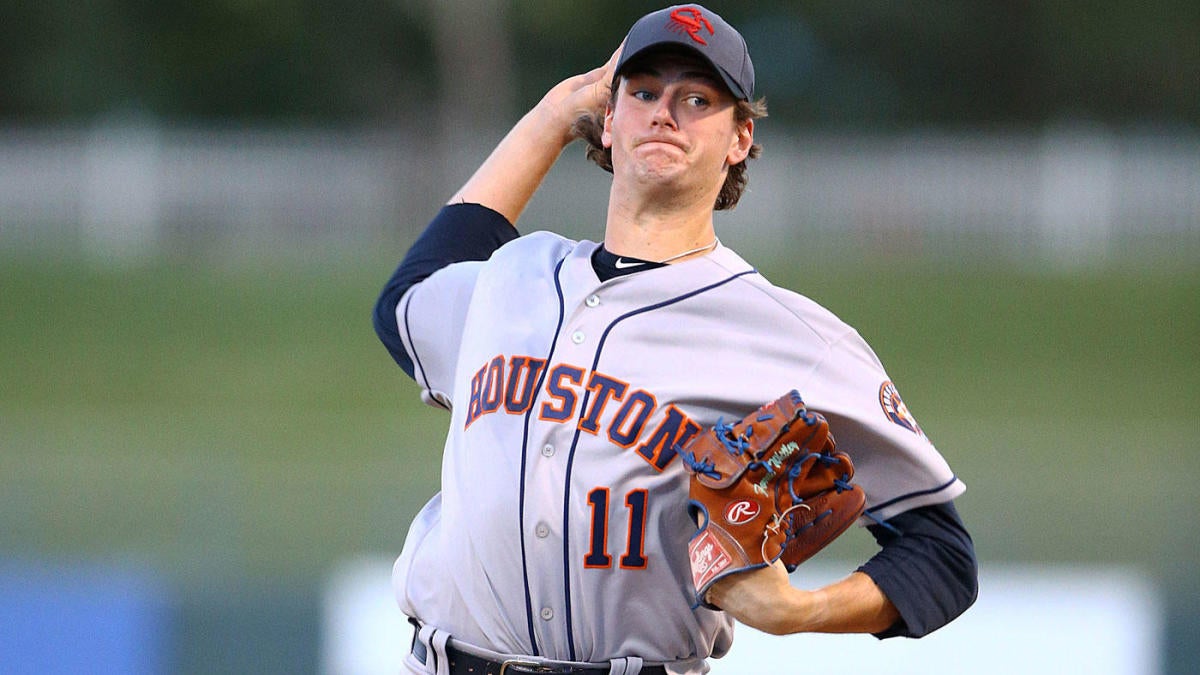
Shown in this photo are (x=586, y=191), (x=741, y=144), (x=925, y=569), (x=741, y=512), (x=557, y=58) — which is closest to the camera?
(x=741, y=512)

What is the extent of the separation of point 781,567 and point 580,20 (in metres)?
15.3

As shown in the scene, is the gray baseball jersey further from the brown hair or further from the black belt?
the brown hair

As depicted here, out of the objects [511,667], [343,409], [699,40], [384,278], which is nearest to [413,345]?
[511,667]

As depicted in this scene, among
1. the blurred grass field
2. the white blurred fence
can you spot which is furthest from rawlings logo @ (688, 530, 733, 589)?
the white blurred fence

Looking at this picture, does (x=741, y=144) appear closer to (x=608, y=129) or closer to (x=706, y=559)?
(x=608, y=129)

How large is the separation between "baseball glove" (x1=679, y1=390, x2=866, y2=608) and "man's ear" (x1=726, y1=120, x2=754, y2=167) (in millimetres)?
444

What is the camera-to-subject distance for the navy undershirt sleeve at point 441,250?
2574 millimetres

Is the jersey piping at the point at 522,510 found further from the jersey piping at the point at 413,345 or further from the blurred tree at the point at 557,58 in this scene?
the blurred tree at the point at 557,58

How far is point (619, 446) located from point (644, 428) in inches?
1.7

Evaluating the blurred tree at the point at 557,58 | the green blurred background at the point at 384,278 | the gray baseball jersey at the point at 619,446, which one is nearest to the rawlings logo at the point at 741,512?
the gray baseball jersey at the point at 619,446

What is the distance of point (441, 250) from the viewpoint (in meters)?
2.62

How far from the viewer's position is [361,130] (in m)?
17.8

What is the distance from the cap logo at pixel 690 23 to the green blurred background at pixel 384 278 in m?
3.22

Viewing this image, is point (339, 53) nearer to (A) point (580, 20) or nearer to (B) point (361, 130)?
(B) point (361, 130)
